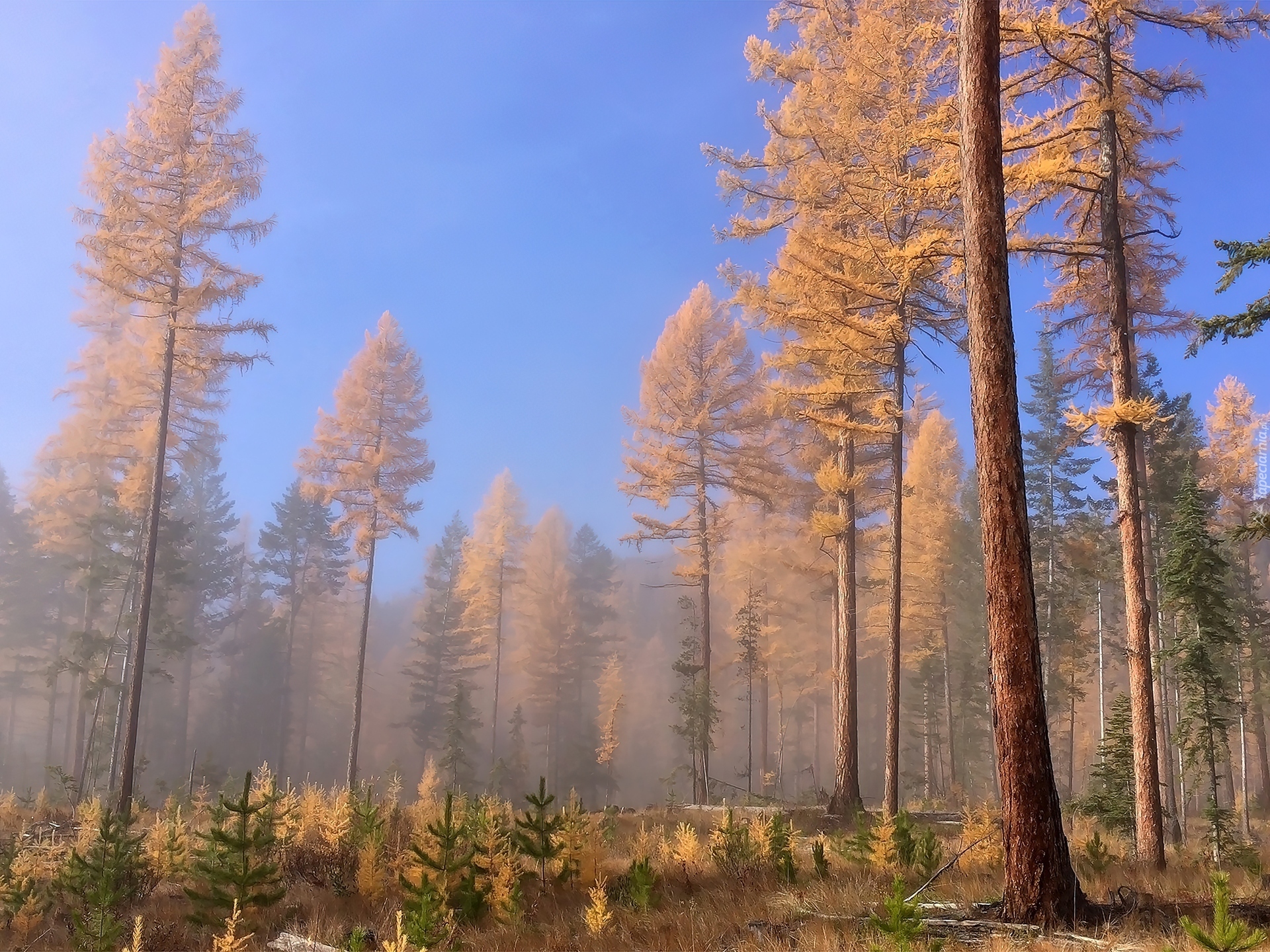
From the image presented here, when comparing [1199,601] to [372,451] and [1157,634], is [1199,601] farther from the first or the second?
[372,451]

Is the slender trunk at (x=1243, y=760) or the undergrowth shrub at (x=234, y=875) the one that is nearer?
the undergrowth shrub at (x=234, y=875)

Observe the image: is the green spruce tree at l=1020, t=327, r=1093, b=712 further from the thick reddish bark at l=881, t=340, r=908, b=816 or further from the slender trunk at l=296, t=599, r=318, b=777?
the slender trunk at l=296, t=599, r=318, b=777

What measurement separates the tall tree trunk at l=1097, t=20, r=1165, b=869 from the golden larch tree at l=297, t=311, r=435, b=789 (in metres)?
22.2

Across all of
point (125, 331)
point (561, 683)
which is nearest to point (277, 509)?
point (125, 331)

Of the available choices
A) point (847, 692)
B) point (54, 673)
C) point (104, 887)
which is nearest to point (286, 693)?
point (54, 673)

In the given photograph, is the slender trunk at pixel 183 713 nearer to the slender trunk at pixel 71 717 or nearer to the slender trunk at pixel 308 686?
the slender trunk at pixel 71 717


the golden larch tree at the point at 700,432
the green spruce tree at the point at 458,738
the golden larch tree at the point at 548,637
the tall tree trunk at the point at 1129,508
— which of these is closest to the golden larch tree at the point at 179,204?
the golden larch tree at the point at 700,432

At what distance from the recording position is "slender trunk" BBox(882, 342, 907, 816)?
14.1m

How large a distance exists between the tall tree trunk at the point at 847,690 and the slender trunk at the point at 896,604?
0.79 metres

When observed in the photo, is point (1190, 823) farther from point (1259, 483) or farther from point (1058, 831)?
point (1058, 831)

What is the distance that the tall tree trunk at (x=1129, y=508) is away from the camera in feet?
34.0

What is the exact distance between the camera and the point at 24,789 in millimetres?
35344

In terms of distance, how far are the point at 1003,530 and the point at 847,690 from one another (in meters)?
10.3

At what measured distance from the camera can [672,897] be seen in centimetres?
784
